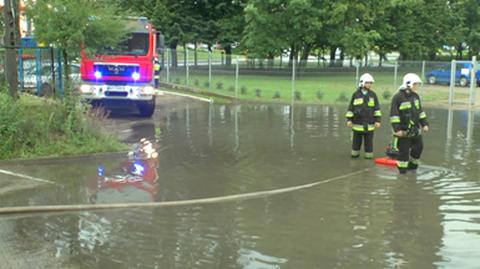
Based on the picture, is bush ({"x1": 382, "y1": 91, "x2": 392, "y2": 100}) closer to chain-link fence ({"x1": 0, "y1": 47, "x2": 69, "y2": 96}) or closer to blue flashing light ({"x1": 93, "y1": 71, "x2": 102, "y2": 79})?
blue flashing light ({"x1": 93, "y1": 71, "x2": 102, "y2": 79})

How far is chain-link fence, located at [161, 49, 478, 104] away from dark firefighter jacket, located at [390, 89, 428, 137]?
1624cm

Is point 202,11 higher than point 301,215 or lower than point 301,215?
higher

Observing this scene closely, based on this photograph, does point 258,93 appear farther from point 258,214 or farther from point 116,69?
point 258,214

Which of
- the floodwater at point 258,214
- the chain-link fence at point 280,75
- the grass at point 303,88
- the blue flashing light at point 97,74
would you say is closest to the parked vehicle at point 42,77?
the blue flashing light at point 97,74

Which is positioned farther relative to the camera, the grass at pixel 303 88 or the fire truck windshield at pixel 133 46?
the grass at pixel 303 88

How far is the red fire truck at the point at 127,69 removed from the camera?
16906 mm

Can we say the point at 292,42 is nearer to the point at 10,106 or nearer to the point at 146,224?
the point at 10,106

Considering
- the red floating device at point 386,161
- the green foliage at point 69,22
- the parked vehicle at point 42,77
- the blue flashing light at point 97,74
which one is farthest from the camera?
the blue flashing light at point 97,74

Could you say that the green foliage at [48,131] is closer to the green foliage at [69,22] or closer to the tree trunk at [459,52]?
the green foliage at [69,22]

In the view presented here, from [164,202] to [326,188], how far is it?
8.18ft

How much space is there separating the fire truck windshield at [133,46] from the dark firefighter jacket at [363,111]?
318 inches

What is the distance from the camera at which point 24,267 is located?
5219mm

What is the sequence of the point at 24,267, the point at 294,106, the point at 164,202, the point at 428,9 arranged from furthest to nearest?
the point at 428,9, the point at 294,106, the point at 164,202, the point at 24,267

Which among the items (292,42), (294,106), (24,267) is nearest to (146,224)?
(24,267)
